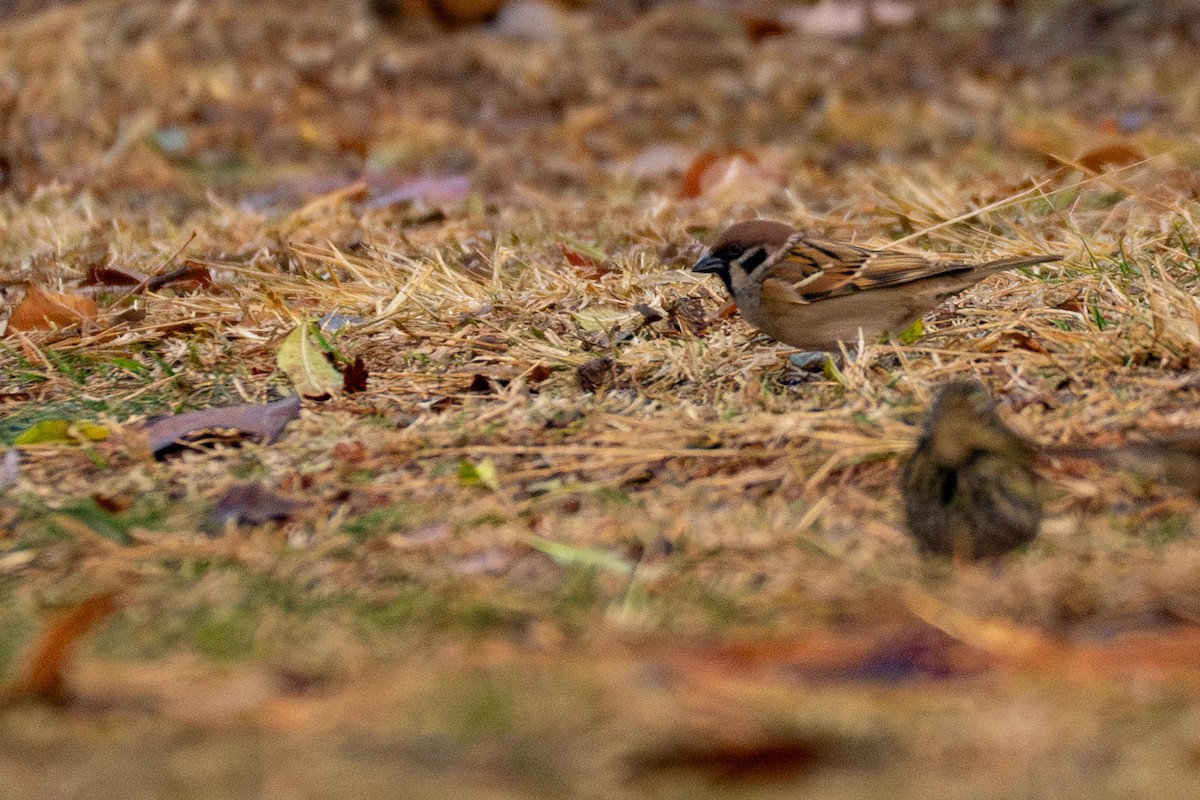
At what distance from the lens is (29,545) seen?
281 centimetres

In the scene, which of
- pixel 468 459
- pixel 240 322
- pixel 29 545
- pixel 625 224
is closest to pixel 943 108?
pixel 625 224

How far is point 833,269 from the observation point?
384 cm

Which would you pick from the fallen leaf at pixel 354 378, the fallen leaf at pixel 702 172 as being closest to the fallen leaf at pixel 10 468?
the fallen leaf at pixel 354 378

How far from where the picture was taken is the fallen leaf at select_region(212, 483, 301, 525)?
2844mm

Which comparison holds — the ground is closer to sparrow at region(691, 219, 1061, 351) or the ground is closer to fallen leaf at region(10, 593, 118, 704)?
fallen leaf at region(10, 593, 118, 704)

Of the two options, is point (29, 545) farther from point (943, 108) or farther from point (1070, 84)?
point (1070, 84)

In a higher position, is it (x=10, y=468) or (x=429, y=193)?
(x=10, y=468)

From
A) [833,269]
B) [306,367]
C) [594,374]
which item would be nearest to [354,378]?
[306,367]

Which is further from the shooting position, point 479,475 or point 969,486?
point 479,475

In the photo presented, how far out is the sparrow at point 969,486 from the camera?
2.38 metres

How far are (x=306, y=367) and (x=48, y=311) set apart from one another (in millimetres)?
1113

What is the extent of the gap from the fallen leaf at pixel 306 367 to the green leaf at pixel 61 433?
1.62 feet

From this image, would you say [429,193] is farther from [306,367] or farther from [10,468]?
[10,468]

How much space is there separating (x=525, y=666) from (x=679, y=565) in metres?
0.48
